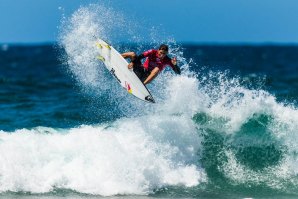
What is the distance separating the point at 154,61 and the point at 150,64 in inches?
5.2

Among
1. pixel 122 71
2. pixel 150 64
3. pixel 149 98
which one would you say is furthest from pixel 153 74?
pixel 122 71

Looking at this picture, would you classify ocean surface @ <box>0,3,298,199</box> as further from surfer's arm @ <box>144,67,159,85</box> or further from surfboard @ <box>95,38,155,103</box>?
surfer's arm @ <box>144,67,159,85</box>

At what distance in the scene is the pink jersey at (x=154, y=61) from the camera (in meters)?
12.5

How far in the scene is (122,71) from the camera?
12938 mm

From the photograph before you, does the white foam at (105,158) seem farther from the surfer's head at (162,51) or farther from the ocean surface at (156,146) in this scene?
the surfer's head at (162,51)

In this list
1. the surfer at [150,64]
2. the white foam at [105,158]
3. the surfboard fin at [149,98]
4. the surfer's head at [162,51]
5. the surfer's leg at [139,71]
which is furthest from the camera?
the surfer's leg at [139,71]

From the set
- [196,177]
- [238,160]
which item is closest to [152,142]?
[196,177]

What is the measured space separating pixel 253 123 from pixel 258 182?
84.0 inches

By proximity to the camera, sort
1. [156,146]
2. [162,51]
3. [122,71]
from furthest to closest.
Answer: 1. [122,71]
2. [162,51]
3. [156,146]

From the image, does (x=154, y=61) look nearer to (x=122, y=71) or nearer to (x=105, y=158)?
(x=122, y=71)

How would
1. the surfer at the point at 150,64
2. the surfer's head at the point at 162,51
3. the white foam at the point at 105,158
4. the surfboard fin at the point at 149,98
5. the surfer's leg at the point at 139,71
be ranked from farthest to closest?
the surfer's leg at the point at 139,71 → the surfer at the point at 150,64 → the surfer's head at the point at 162,51 → the surfboard fin at the point at 149,98 → the white foam at the point at 105,158

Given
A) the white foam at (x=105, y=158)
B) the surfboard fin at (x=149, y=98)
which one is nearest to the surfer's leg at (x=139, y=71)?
the surfboard fin at (x=149, y=98)

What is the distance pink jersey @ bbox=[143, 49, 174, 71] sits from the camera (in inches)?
493

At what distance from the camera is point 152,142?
12.0 metres
